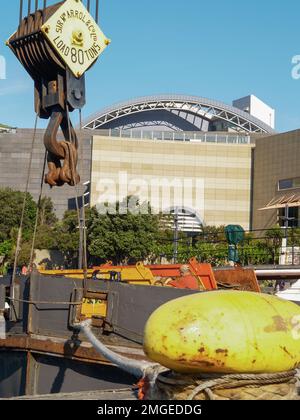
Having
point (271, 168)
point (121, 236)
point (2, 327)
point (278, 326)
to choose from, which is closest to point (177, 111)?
point (271, 168)

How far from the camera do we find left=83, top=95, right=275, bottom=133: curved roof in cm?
9375

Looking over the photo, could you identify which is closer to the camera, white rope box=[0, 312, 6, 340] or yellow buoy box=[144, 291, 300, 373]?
yellow buoy box=[144, 291, 300, 373]

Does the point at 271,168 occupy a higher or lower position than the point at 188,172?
higher

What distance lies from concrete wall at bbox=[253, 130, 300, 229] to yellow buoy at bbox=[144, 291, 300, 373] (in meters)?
63.6

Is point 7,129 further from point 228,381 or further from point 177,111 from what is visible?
point 228,381

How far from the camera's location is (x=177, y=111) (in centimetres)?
9731

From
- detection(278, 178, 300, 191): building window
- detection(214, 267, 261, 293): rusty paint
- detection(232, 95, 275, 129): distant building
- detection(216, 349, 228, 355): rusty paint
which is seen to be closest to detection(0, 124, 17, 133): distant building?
detection(278, 178, 300, 191): building window

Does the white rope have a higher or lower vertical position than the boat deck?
higher

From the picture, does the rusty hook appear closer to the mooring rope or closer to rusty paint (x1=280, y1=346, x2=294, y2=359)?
the mooring rope

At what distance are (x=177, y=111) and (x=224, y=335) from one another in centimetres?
9419

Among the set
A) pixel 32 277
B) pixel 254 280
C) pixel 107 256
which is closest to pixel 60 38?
pixel 32 277

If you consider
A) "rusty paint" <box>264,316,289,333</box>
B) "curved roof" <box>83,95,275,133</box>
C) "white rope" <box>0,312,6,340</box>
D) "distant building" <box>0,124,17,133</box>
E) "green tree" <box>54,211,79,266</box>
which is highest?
"curved roof" <box>83,95,275,133</box>
